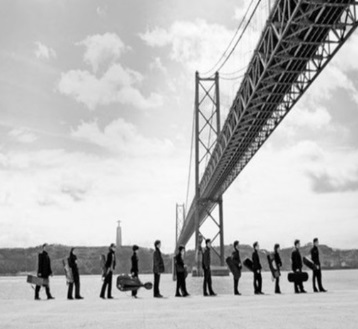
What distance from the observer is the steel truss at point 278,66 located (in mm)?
15375

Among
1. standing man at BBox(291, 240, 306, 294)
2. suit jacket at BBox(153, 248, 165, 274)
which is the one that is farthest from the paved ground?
standing man at BBox(291, 240, 306, 294)

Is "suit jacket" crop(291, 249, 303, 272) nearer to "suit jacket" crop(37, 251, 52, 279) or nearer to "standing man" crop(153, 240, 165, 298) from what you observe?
"standing man" crop(153, 240, 165, 298)

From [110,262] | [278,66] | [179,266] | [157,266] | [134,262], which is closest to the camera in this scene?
[157,266]

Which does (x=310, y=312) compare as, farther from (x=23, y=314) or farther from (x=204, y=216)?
(x=204, y=216)

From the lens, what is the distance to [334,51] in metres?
17.3

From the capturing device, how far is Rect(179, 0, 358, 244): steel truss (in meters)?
15.4

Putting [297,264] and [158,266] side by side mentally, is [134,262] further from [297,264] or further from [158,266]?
[297,264]

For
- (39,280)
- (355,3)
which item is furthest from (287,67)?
(39,280)

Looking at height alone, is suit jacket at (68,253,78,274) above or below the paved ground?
above

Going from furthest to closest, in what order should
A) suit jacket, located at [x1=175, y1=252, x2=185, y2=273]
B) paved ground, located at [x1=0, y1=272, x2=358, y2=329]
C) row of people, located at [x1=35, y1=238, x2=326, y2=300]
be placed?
suit jacket, located at [x1=175, y1=252, x2=185, y2=273]
row of people, located at [x1=35, y1=238, x2=326, y2=300]
paved ground, located at [x1=0, y1=272, x2=358, y2=329]

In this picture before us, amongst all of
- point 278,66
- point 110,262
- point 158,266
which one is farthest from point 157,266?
point 278,66

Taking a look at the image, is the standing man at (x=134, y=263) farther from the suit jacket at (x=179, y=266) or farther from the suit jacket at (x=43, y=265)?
the suit jacket at (x=43, y=265)

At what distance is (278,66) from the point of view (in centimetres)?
1955

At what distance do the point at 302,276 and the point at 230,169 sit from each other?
71.7ft
